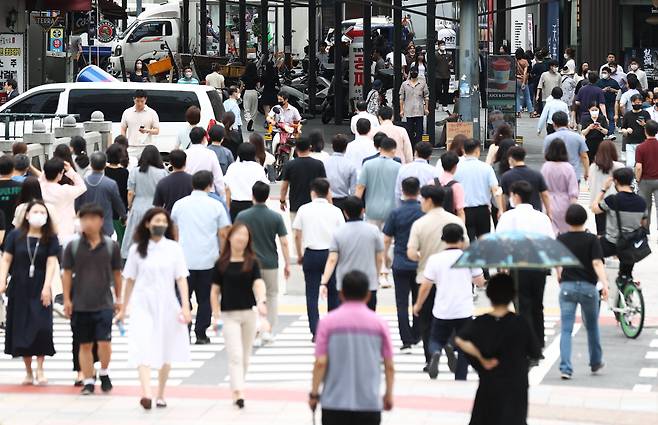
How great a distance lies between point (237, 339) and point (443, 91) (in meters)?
33.2

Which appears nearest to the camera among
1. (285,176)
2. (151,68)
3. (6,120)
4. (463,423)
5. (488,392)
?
(488,392)

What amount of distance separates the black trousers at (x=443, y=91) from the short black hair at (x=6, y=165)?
28.7 meters

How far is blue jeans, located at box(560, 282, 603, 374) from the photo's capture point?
1445 centimetres

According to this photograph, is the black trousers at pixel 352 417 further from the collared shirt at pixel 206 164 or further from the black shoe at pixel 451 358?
the collared shirt at pixel 206 164

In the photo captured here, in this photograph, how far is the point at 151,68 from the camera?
48.9 m

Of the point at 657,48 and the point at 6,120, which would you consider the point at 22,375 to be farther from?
the point at 657,48

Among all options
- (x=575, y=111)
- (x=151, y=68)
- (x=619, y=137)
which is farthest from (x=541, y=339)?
(x=151, y=68)

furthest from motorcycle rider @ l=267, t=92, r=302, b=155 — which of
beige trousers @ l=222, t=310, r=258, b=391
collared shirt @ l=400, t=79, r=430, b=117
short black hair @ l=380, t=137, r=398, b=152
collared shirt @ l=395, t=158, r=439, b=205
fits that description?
beige trousers @ l=222, t=310, r=258, b=391

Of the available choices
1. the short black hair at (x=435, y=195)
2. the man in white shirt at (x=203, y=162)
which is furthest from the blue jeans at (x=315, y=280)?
the man in white shirt at (x=203, y=162)

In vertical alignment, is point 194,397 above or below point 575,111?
below

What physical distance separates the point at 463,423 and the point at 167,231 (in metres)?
2.79

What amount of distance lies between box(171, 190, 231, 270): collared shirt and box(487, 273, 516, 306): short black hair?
5346mm

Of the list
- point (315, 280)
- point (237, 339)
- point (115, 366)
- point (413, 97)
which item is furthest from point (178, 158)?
point (413, 97)

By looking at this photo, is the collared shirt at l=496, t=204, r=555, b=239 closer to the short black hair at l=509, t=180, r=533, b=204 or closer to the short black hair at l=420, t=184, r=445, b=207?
the short black hair at l=509, t=180, r=533, b=204
